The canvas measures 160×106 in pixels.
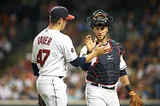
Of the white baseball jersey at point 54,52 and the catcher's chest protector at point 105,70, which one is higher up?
the white baseball jersey at point 54,52

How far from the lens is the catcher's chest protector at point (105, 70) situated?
7.83 m

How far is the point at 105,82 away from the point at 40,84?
998 mm

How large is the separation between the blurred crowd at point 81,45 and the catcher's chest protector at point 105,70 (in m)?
5.13

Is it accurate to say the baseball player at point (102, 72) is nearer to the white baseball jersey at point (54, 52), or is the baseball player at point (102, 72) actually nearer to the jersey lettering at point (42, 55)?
the white baseball jersey at point (54, 52)

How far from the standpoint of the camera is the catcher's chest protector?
25.7 ft

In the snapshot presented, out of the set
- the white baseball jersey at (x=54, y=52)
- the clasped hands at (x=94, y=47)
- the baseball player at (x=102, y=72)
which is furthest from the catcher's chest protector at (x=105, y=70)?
the white baseball jersey at (x=54, y=52)

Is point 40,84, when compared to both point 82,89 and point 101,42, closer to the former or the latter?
point 101,42

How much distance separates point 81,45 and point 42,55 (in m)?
7.25

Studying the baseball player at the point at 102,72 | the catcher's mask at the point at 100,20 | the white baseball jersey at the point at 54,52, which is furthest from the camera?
the catcher's mask at the point at 100,20

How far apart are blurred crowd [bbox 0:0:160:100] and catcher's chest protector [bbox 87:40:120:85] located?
513 cm

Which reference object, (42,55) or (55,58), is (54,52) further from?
(42,55)

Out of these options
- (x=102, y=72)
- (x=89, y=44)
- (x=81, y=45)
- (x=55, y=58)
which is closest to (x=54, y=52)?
(x=55, y=58)

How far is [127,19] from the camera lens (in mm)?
15703

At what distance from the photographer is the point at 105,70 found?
784cm
